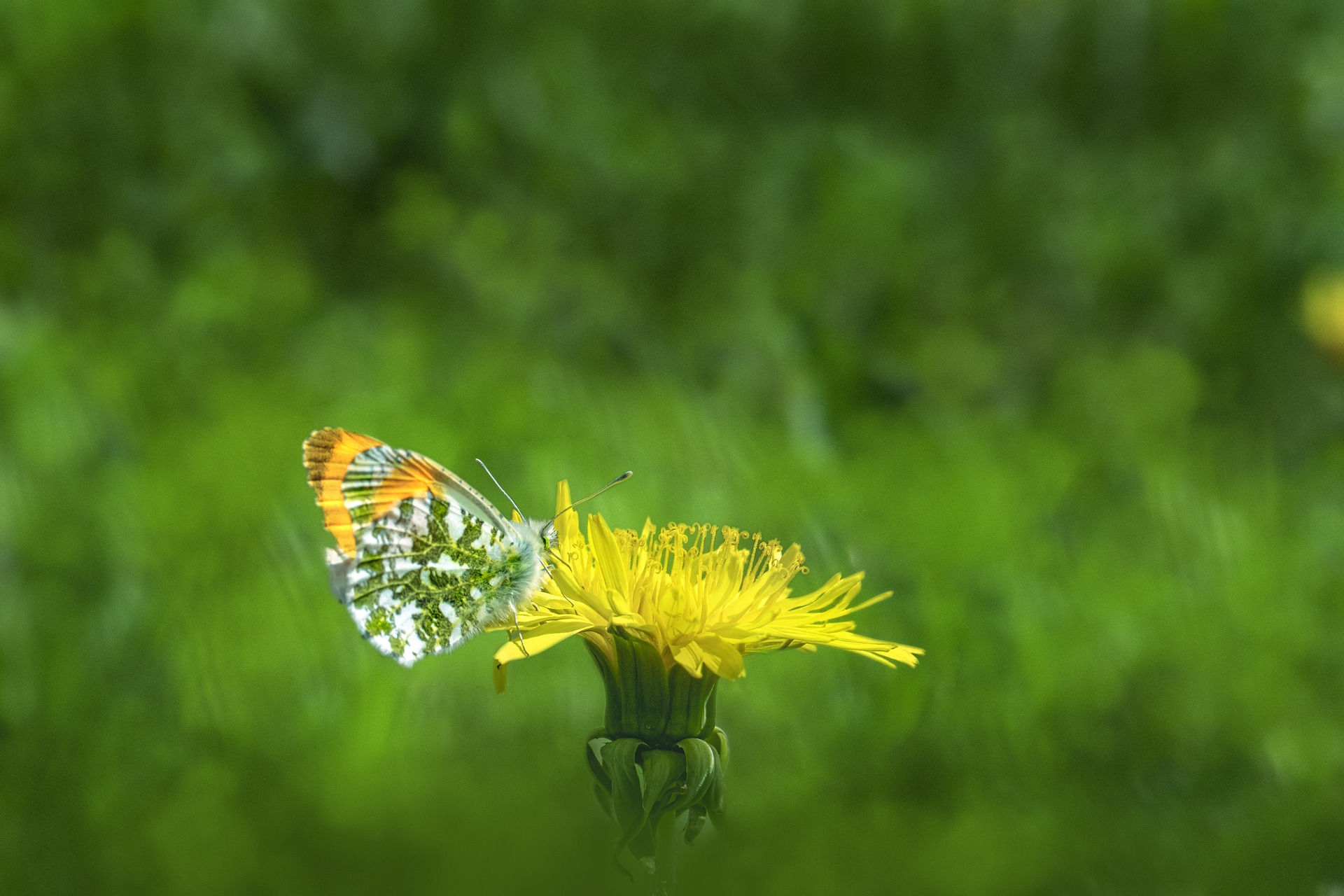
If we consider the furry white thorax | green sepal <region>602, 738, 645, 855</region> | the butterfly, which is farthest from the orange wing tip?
green sepal <region>602, 738, 645, 855</region>

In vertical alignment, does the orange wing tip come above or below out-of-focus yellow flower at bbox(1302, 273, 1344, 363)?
below

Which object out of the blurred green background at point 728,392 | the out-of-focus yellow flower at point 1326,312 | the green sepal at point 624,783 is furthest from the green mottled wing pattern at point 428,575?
the out-of-focus yellow flower at point 1326,312

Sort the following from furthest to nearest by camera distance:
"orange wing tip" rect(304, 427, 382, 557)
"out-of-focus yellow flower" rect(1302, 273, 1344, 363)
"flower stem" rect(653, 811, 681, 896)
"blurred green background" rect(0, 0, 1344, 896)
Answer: "out-of-focus yellow flower" rect(1302, 273, 1344, 363) → "blurred green background" rect(0, 0, 1344, 896) → "orange wing tip" rect(304, 427, 382, 557) → "flower stem" rect(653, 811, 681, 896)

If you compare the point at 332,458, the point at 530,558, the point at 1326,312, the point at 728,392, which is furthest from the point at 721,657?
the point at 1326,312

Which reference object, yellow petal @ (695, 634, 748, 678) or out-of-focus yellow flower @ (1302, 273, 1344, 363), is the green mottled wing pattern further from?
out-of-focus yellow flower @ (1302, 273, 1344, 363)

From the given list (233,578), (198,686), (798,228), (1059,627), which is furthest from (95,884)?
(798,228)

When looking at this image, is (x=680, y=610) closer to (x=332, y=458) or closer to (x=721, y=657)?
(x=721, y=657)
